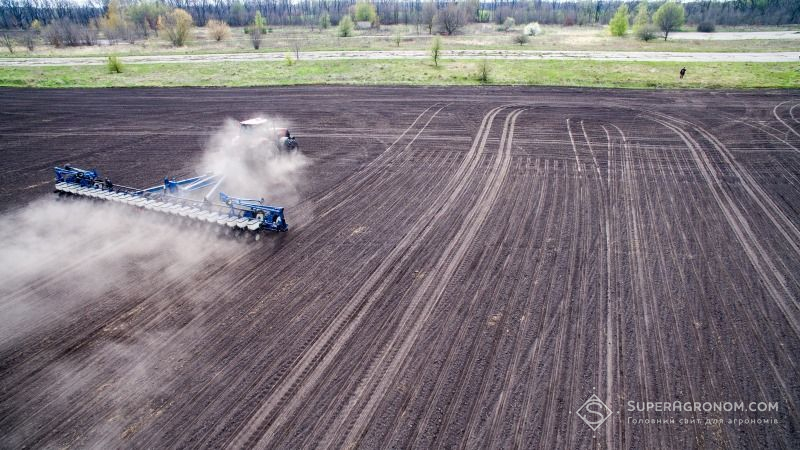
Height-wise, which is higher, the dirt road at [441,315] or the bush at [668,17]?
the bush at [668,17]

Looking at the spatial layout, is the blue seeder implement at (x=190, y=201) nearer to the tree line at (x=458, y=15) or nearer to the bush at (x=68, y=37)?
the bush at (x=68, y=37)

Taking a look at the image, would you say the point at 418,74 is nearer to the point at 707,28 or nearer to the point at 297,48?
the point at 297,48

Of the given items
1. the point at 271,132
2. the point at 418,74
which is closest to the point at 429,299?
the point at 271,132

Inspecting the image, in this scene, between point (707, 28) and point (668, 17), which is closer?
point (668, 17)

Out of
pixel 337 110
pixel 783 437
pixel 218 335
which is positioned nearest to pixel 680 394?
pixel 783 437

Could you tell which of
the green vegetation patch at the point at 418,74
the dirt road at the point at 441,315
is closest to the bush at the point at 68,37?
the green vegetation patch at the point at 418,74

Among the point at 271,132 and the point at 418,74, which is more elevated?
the point at 418,74

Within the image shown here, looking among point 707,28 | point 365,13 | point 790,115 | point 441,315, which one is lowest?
point 441,315
